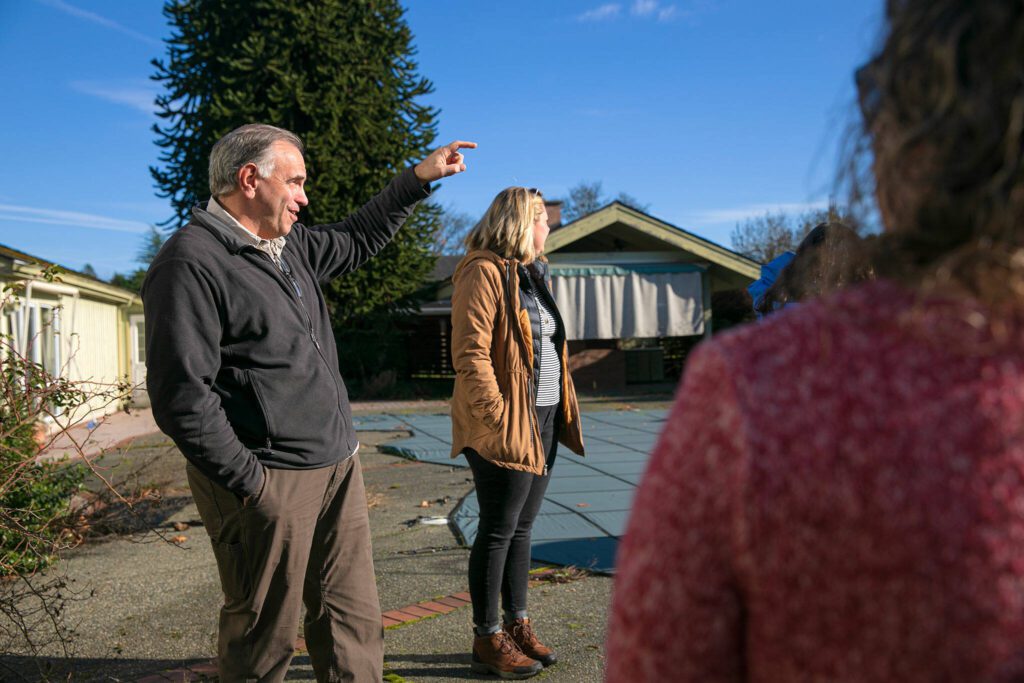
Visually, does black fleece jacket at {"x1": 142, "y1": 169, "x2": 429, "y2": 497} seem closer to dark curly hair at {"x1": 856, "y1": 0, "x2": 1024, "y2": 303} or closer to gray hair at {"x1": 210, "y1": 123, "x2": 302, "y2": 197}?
gray hair at {"x1": 210, "y1": 123, "x2": 302, "y2": 197}

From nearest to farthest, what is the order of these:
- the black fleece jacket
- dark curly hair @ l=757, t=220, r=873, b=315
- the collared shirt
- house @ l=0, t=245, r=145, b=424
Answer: dark curly hair @ l=757, t=220, r=873, b=315, the black fleece jacket, the collared shirt, house @ l=0, t=245, r=145, b=424

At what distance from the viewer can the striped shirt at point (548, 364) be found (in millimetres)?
3814

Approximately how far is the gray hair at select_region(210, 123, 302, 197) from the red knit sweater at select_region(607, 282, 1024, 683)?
7.70 feet

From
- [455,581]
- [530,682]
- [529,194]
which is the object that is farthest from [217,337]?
[455,581]

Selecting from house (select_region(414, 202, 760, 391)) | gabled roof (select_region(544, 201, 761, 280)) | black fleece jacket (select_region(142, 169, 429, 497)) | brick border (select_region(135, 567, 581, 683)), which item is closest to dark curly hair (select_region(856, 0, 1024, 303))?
black fleece jacket (select_region(142, 169, 429, 497))

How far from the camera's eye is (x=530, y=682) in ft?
12.0

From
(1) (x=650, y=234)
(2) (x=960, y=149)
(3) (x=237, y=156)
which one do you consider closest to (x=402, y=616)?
(3) (x=237, y=156)

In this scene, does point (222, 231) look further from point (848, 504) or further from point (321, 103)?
point (321, 103)

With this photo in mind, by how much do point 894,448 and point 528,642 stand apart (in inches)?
126

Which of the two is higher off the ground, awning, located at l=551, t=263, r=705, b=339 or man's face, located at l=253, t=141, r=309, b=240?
awning, located at l=551, t=263, r=705, b=339

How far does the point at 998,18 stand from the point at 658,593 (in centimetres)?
68

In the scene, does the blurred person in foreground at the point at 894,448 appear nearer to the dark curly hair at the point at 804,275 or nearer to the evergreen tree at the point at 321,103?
the dark curly hair at the point at 804,275

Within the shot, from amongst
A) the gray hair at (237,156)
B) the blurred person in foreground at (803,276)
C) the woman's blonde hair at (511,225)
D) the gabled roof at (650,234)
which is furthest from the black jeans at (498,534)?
the gabled roof at (650,234)

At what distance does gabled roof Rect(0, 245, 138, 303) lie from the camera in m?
10.8
